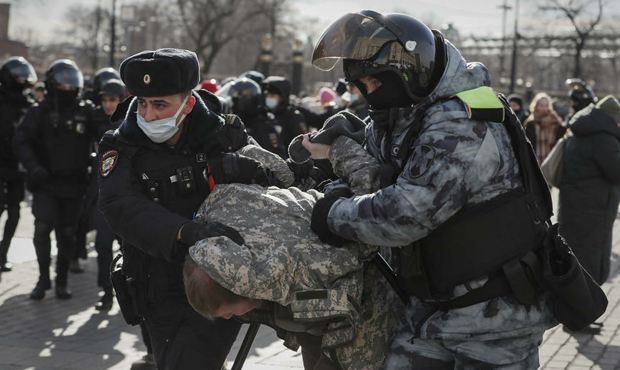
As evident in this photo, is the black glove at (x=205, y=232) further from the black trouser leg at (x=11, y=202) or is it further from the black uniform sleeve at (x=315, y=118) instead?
the black uniform sleeve at (x=315, y=118)

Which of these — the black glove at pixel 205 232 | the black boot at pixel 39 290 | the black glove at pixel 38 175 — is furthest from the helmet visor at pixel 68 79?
the black glove at pixel 205 232

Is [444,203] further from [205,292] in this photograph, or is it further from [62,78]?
A: [62,78]

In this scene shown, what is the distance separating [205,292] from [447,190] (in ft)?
2.58

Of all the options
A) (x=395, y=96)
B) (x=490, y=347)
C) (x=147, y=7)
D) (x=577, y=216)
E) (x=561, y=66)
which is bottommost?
(x=561, y=66)

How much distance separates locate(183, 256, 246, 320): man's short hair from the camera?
3111mm

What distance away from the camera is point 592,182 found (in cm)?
768

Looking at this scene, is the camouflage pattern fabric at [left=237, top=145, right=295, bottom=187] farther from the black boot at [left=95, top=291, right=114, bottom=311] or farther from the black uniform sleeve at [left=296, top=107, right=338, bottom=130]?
the black uniform sleeve at [left=296, top=107, right=338, bottom=130]

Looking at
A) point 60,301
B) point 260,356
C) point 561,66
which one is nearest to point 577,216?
point 260,356

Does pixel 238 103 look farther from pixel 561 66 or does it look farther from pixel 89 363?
pixel 561 66

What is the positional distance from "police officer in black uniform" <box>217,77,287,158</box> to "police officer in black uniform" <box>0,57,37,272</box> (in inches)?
74.5

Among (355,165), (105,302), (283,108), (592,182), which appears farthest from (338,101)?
(355,165)

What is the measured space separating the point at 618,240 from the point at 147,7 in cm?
5511

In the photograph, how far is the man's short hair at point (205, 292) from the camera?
311cm

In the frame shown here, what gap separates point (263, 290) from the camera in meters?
3.10
